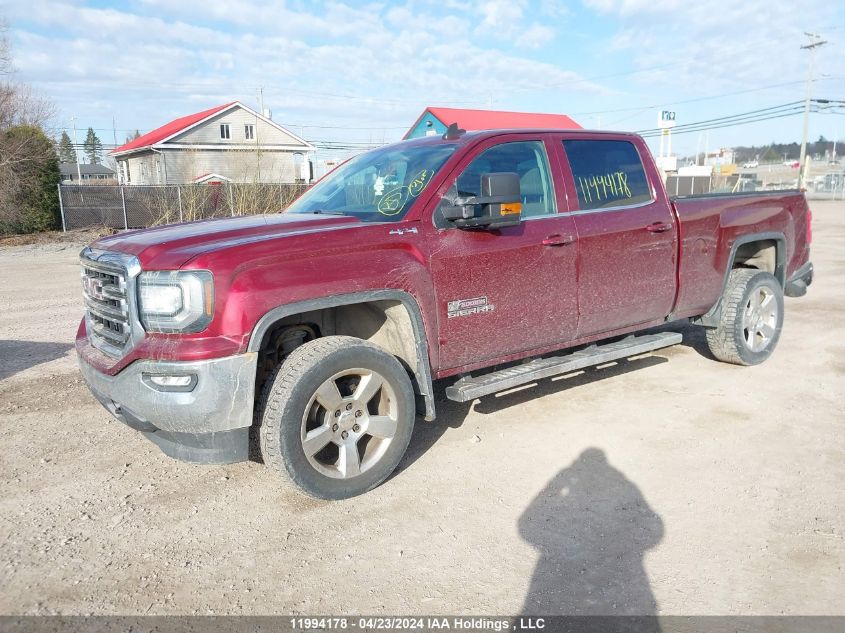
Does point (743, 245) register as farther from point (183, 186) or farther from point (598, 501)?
point (183, 186)

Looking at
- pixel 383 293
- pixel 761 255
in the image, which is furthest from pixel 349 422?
pixel 761 255

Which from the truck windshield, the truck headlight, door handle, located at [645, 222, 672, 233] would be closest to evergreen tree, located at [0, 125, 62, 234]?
the truck windshield

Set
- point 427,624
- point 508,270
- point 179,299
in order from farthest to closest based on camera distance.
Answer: point 508,270, point 179,299, point 427,624

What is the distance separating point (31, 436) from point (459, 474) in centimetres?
302

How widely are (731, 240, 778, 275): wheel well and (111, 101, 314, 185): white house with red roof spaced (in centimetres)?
3835

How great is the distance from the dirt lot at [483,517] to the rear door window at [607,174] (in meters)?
1.59

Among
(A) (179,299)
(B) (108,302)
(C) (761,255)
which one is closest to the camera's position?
(A) (179,299)

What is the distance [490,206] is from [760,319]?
12.0 feet

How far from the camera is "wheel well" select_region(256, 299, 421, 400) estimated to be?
3799mm

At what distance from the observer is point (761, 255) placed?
6.33 metres

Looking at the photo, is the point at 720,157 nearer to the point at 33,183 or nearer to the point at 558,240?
the point at 33,183

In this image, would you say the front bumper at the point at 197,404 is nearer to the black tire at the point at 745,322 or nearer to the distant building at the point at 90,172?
the black tire at the point at 745,322

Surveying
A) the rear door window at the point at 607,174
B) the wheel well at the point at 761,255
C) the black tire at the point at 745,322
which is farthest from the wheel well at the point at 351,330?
the wheel well at the point at 761,255

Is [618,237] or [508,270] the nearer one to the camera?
[508,270]
